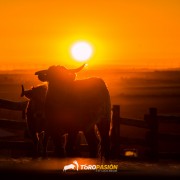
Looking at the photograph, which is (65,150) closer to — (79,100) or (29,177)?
(79,100)

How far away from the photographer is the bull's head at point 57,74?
10023 mm

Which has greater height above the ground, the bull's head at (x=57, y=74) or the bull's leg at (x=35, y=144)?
the bull's head at (x=57, y=74)

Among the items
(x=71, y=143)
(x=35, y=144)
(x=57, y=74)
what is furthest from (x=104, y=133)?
(x=57, y=74)

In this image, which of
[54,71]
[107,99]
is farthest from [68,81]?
[107,99]

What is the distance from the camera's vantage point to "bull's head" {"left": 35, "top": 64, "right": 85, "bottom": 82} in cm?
1002

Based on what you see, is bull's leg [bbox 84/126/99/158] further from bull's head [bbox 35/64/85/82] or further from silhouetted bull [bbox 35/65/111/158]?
bull's head [bbox 35/64/85/82]

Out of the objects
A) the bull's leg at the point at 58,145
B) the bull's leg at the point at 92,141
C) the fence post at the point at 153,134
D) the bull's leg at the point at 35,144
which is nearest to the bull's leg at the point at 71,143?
the bull's leg at the point at 58,145

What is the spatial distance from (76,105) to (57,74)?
0.79 metres

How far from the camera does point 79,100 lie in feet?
32.7

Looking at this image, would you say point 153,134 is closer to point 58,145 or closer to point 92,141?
point 92,141

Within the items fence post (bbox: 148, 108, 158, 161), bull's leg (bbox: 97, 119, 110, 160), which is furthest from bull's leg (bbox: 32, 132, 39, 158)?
fence post (bbox: 148, 108, 158, 161)

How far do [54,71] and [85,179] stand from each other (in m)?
7.41

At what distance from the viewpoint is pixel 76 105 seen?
984 cm

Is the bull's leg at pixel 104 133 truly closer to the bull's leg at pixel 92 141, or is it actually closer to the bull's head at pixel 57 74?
the bull's leg at pixel 92 141
